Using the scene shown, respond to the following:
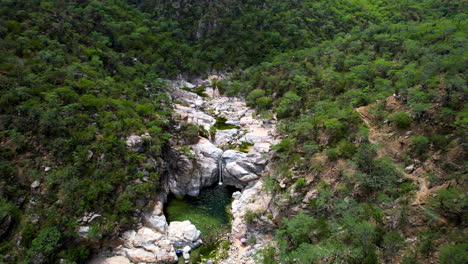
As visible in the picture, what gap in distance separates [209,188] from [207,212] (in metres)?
4.42

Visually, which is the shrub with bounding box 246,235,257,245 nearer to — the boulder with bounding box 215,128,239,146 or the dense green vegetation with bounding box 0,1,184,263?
the dense green vegetation with bounding box 0,1,184,263

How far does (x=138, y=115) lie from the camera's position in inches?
1234

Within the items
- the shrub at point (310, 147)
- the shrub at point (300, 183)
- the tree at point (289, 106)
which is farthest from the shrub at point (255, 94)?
the shrub at point (300, 183)

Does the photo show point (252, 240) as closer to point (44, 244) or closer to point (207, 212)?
point (207, 212)

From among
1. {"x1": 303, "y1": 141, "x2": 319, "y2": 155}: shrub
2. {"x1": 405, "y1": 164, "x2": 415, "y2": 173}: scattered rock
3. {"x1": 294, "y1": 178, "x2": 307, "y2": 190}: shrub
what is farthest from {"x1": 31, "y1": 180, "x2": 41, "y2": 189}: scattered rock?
{"x1": 405, "y1": 164, "x2": 415, "y2": 173}: scattered rock

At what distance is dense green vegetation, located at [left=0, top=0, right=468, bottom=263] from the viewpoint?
56.1ft

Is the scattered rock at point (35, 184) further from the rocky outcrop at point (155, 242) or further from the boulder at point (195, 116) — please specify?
the boulder at point (195, 116)

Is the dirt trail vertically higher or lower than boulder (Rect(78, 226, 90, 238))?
higher

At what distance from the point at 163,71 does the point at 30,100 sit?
30.5 m

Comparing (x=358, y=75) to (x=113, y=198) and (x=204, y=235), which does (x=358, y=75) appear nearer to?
(x=204, y=235)

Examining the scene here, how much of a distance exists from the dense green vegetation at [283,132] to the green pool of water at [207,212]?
3.89 metres

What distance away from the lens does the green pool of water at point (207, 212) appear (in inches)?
904

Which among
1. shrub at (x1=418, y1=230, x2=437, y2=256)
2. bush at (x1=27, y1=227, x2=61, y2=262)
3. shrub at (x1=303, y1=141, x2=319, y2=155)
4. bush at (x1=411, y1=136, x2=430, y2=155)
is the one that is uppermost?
bush at (x1=411, y1=136, x2=430, y2=155)

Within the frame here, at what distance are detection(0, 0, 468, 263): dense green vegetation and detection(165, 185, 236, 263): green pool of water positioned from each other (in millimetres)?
3890
